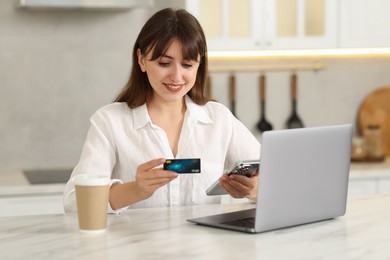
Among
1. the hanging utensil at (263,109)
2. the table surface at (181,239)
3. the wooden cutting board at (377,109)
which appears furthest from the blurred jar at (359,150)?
the table surface at (181,239)

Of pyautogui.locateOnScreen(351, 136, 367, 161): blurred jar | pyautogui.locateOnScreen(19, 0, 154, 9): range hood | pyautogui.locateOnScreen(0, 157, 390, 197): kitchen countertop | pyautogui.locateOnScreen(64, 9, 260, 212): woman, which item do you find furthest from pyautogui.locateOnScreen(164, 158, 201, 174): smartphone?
pyautogui.locateOnScreen(351, 136, 367, 161): blurred jar

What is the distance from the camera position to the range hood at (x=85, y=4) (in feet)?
12.5

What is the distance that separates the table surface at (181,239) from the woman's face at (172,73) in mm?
419

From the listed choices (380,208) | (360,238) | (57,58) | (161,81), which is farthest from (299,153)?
(57,58)

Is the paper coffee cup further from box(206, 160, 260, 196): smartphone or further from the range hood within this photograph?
the range hood

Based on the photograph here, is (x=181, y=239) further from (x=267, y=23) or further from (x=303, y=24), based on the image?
(x=303, y=24)

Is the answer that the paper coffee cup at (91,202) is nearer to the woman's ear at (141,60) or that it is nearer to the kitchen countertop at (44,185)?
the woman's ear at (141,60)

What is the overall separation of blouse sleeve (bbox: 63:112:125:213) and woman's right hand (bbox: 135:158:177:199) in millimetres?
179

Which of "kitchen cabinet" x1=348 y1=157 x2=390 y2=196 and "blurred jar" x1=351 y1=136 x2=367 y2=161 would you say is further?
"blurred jar" x1=351 y1=136 x2=367 y2=161

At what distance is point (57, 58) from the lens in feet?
13.7

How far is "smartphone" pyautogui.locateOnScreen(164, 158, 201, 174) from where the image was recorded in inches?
78.5

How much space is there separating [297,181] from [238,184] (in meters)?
0.27

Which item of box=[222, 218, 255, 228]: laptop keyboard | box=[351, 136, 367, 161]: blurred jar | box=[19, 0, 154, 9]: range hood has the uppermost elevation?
box=[19, 0, 154, 9]: range hood

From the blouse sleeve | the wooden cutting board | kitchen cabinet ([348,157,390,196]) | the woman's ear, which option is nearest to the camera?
the blouse sleeve
